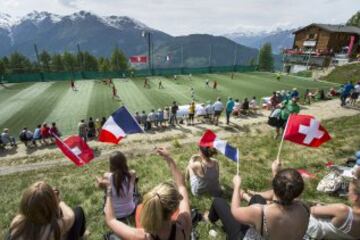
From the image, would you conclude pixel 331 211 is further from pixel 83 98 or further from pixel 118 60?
pixel 118 60

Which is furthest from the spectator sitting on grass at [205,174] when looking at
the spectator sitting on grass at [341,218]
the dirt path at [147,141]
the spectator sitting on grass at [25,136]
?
the spectator sitting on grass at [25,136]

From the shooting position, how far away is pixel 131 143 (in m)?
14.3

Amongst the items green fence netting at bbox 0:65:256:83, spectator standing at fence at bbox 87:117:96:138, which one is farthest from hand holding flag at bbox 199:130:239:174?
green fence netting at bbox 0:65:256:83

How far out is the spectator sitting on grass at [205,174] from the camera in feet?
16.4

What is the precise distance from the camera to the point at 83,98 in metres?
27.9

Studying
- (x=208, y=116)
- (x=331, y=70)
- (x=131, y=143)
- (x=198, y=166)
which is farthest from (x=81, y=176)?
(x=331, y=70)

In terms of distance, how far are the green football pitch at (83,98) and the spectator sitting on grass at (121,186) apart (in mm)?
15714

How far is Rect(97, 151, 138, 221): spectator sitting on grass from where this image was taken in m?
3.93

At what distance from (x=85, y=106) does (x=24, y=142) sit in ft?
32.4

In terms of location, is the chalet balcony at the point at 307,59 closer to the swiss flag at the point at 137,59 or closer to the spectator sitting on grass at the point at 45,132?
the swiss flag at the point at 137,59

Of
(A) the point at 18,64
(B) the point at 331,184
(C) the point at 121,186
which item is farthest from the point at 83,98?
(A) the point at 18,64

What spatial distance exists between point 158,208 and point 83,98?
28.3 m

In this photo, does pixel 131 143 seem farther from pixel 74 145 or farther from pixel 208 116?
pixel 74 145

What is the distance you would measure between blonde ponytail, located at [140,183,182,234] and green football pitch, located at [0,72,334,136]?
58.0 ft
